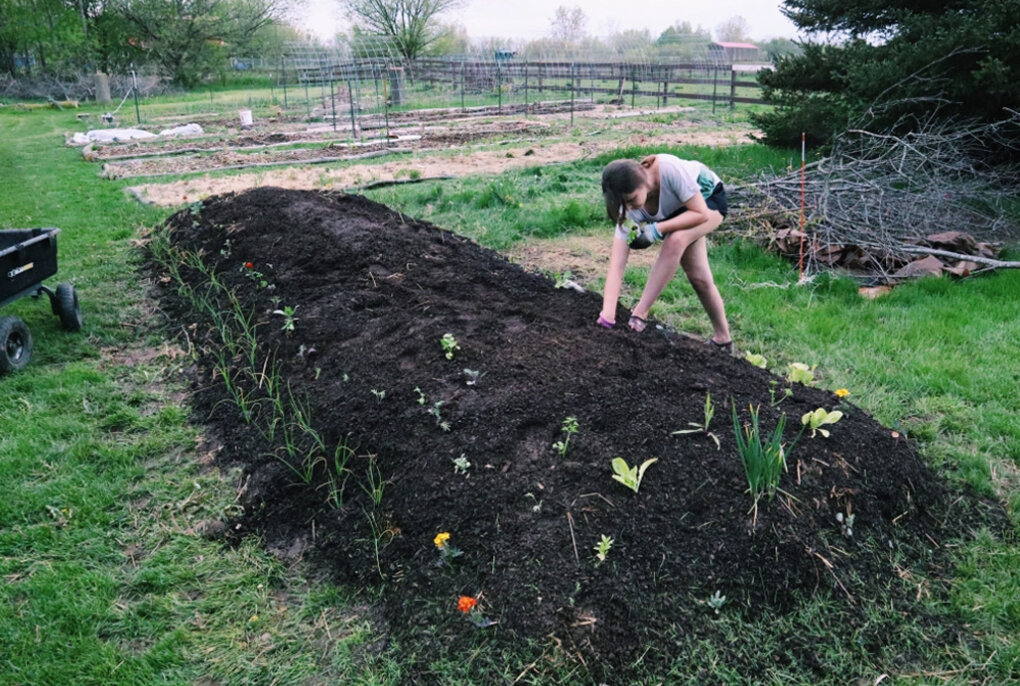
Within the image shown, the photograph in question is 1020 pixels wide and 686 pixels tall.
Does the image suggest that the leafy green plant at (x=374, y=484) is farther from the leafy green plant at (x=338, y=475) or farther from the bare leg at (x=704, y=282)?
the bare leg at (x=704, y=282)

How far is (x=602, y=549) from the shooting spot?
2.09m

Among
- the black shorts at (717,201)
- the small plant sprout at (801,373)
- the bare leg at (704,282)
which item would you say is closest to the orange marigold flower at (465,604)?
the small plant sprout at (801,373)

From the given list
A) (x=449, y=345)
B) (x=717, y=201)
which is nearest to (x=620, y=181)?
(x=717, y=201)

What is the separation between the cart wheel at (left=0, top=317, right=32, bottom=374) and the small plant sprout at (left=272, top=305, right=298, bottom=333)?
1423 millimetres

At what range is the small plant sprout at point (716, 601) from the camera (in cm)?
199

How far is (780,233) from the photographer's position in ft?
18.8

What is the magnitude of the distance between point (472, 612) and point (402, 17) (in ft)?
120

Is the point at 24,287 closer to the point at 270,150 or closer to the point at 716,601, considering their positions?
the point at 716,601

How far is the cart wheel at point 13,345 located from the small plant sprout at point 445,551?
2.98 m

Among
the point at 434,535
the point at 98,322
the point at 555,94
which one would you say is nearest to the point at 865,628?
the point at 434,535

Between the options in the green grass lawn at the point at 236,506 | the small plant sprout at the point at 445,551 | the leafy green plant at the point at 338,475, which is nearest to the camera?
the green grass lawn at the point at 236,506

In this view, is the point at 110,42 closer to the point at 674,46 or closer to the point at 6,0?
the point at 6,0

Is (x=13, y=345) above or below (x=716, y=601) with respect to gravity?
above

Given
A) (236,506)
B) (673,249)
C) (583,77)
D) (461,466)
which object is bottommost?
(236,506)
